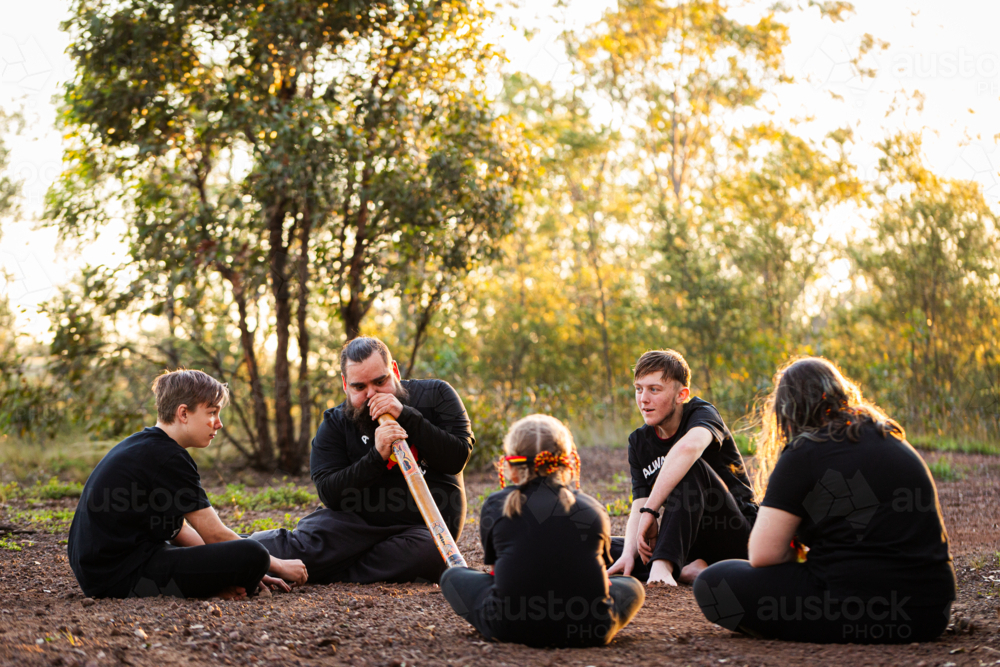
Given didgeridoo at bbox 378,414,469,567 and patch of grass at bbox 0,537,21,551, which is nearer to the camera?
didgeridoo at bbox 378,414,469,567

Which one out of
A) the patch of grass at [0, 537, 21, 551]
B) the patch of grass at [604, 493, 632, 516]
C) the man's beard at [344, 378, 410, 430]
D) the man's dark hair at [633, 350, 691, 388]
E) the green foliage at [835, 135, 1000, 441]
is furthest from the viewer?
the green foliage at [835, 135, 1000, 441]

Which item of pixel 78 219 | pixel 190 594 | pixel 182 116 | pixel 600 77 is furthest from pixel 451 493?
pixel 600 77

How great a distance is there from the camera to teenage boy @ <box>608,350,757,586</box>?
146 inches

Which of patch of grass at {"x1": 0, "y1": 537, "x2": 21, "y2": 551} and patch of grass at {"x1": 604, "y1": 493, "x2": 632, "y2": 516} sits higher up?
patch of grass at {"x1": 0, "y1": 537, "x2": 21, "y2": 551}

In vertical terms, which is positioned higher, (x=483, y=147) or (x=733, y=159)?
(x=733, y=159)

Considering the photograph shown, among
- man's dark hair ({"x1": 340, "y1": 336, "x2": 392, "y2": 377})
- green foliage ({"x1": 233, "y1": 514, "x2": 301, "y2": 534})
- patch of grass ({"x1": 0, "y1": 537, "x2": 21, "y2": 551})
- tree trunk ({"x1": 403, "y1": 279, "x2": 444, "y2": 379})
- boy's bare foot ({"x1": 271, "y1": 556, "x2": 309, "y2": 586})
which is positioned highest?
tree trunk ({"x1": 403, "y1": 279, "x2": 444, "y2": 379})

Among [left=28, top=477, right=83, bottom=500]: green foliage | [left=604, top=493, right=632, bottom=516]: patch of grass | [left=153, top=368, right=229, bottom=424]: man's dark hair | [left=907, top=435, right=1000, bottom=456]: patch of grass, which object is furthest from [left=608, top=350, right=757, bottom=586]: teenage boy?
[left=907, top=435, right=1000, bottom=456]: patch of grass

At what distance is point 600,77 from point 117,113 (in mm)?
12938

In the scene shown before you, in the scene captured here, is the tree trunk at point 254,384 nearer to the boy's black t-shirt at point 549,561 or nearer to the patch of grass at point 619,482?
the patch of grass at point 619,482

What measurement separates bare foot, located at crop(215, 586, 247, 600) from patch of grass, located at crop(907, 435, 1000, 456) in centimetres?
782

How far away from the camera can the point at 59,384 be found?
8.52 metres

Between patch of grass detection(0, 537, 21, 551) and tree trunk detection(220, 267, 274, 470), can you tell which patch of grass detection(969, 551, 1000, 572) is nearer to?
patch of grass detection(0, 537, 21, 551)

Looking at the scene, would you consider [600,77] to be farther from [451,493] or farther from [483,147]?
[451,493]

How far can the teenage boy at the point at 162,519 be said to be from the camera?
3436mm
